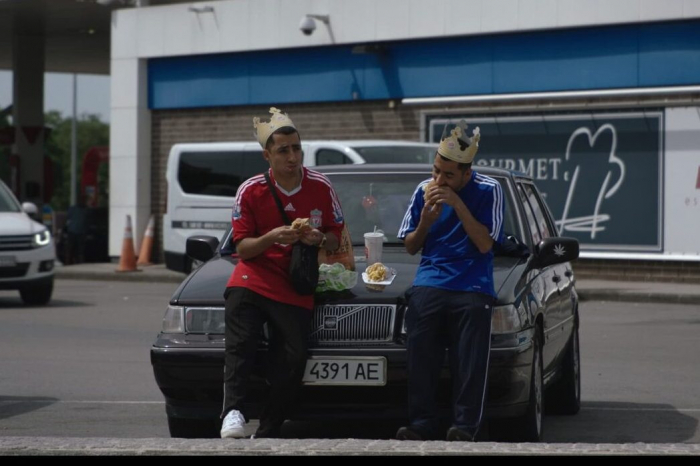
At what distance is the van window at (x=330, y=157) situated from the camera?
20.9 metres

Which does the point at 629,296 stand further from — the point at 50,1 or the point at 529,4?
the point at 50,1

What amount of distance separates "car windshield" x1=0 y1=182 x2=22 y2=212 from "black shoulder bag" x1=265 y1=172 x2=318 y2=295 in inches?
519

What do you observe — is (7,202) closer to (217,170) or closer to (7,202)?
(7,202)

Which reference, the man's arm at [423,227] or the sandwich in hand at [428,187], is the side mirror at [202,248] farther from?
the sandwich in hand at [428,187]

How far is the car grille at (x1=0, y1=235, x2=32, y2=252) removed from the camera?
18641 mm

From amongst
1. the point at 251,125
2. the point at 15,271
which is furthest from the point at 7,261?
the point at 251,125

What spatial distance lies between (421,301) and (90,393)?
3.97m

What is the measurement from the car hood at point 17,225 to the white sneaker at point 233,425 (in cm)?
1241

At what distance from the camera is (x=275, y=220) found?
23.6 ft

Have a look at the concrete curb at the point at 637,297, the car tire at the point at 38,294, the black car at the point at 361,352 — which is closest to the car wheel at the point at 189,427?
the black car at the point at 361,352

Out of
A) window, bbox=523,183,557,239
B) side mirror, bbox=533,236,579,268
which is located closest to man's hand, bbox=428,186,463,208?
side mirror, bbox=533,236,579,268

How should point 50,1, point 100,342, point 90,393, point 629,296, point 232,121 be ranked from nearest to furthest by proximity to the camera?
point 90,393, point 100,342, point 629,296, point 232,121, point 50,1

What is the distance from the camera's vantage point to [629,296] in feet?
68.9
